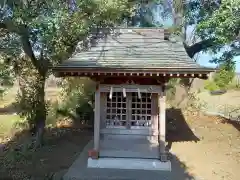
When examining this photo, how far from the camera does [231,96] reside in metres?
28.7

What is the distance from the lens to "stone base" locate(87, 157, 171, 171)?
9.53 metres

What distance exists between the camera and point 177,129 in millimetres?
14773

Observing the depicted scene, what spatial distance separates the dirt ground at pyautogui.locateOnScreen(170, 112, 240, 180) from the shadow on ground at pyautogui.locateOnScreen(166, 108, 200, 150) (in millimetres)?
136

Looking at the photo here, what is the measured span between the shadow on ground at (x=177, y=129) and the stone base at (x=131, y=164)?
2.25 metres

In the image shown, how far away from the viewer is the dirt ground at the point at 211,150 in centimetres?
947

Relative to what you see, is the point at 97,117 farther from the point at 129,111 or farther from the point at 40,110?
the point at 40,110

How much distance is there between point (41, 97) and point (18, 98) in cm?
130

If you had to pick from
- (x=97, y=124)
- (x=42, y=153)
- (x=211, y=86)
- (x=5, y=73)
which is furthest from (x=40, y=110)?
(x=211, y=86)

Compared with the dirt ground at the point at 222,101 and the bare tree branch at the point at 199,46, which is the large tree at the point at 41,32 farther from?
the dirt ground at the point at 222,101

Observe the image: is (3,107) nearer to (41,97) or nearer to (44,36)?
(41,97)

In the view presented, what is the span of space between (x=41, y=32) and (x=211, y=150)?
6.94 m

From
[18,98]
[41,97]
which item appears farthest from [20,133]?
[41,97]

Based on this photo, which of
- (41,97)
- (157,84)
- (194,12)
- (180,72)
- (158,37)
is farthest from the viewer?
(194,12)

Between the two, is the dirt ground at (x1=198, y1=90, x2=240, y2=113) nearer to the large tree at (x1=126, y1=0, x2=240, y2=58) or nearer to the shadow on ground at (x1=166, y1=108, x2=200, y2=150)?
the shadow on ground at (x1=166, y1=108, x2=200, y2=150)
